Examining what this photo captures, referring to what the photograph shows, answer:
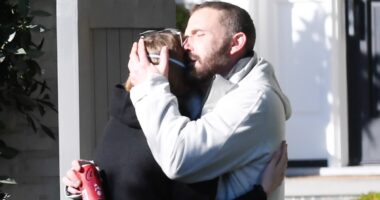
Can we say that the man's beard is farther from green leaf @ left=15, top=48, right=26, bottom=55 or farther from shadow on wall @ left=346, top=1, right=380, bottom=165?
shadow on wall @ left=346, top=1, right=380, bottom=165

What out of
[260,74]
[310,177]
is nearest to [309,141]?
[310,177]

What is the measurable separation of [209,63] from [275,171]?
0.43m

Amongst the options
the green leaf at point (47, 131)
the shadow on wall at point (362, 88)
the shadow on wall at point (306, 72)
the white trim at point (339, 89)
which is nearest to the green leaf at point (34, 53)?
the green leaf at point (47, 131)

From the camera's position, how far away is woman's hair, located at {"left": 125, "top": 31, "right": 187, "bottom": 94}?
3.30m

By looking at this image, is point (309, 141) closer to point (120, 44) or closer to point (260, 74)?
point (120, 44)

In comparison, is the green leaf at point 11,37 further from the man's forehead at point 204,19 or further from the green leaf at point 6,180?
the man's forehead at point 204,19

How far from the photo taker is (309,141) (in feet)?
22.5

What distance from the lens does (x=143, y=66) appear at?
3.26 m

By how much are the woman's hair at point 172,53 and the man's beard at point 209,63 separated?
0.12 ft

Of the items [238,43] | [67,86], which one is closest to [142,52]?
[238,43]

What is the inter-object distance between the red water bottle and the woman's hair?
31 cm

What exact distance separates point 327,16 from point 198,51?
3652mm

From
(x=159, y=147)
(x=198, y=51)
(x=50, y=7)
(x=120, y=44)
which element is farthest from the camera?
(x=50, y=7)

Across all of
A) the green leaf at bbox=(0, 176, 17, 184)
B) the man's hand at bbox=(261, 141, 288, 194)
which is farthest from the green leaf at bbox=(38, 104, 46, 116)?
the man's hand at bbox=(261, 141, 288, 194)
